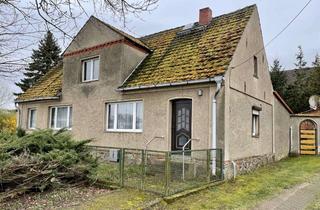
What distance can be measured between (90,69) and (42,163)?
843 cm

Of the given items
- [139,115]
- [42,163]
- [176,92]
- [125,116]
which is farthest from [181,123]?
[42,163]

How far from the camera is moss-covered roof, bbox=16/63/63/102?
17.0 metres

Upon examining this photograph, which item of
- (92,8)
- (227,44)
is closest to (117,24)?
(92,8)

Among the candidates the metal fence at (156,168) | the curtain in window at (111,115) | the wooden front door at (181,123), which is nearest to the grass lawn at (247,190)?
the metal fence at (156,168)

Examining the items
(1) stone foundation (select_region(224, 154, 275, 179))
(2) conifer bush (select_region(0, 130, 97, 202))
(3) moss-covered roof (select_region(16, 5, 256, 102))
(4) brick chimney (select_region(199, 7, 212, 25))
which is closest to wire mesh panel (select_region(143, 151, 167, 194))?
(2) conifer bush (select_region(0, 130, 97, 202))

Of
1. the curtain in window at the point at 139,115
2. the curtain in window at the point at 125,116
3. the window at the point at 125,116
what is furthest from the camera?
the curtain in window at the point at 125,116

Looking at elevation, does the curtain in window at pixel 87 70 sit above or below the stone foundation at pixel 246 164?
above

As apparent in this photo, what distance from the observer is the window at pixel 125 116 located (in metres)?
12.9

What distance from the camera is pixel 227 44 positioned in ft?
38.5

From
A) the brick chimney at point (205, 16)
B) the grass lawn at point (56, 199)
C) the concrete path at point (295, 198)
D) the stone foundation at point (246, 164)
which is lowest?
the concrete path at point (295, 198)

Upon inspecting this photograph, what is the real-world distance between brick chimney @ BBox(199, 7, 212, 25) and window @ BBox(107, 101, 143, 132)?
205 inches

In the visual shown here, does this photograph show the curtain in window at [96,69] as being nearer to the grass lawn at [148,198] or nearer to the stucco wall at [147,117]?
the stucco wall at [147,117]

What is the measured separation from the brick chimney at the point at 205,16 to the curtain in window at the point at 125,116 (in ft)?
17.8

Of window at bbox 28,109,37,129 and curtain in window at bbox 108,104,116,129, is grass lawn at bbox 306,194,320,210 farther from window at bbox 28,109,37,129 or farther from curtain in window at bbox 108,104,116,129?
window at bbox 28,109,37,129
